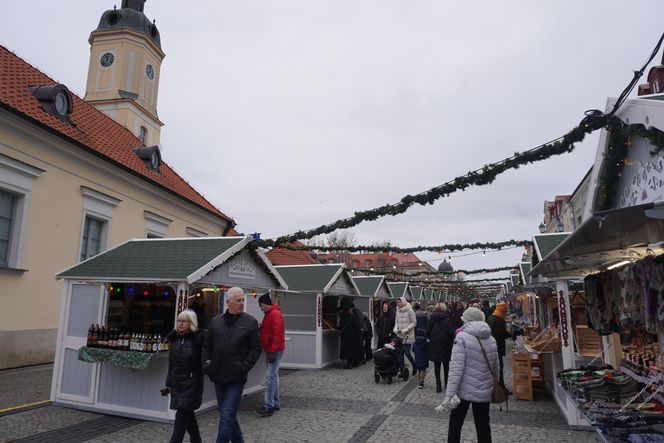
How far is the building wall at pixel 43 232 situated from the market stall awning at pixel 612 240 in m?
12.6

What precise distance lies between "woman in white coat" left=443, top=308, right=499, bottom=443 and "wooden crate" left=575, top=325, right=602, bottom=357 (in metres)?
4.08

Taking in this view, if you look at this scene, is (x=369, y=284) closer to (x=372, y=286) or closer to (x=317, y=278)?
(x=372, y=286)

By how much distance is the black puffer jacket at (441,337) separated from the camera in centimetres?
929

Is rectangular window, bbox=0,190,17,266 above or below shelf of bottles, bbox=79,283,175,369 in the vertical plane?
above

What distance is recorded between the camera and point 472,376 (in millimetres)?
5109

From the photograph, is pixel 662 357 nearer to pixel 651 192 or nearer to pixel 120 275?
pixel 651 192

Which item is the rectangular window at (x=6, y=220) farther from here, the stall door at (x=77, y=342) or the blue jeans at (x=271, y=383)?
the blue jeans at (x=271, y=383)

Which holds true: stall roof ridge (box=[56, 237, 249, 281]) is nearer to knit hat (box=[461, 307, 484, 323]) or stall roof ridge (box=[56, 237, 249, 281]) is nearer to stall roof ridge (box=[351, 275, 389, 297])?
knit hat (box=[461, 307, 484, 323])

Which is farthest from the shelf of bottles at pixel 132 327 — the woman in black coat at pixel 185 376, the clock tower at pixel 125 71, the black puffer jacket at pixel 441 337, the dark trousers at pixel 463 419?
the clock tower at pixel 125 71


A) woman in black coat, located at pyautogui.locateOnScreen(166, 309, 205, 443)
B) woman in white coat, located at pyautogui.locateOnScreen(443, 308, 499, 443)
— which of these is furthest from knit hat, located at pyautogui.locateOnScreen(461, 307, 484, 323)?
woman in black coat, located at pyautogui.locateOnScreen(166, 309, 205, 443)

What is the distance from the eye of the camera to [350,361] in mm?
13578

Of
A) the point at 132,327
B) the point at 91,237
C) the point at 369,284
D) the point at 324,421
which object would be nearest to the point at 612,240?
the point at 324,421

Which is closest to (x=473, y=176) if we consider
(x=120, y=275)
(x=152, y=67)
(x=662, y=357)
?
(x=662, y=357)

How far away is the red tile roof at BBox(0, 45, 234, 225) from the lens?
43.0 ft
